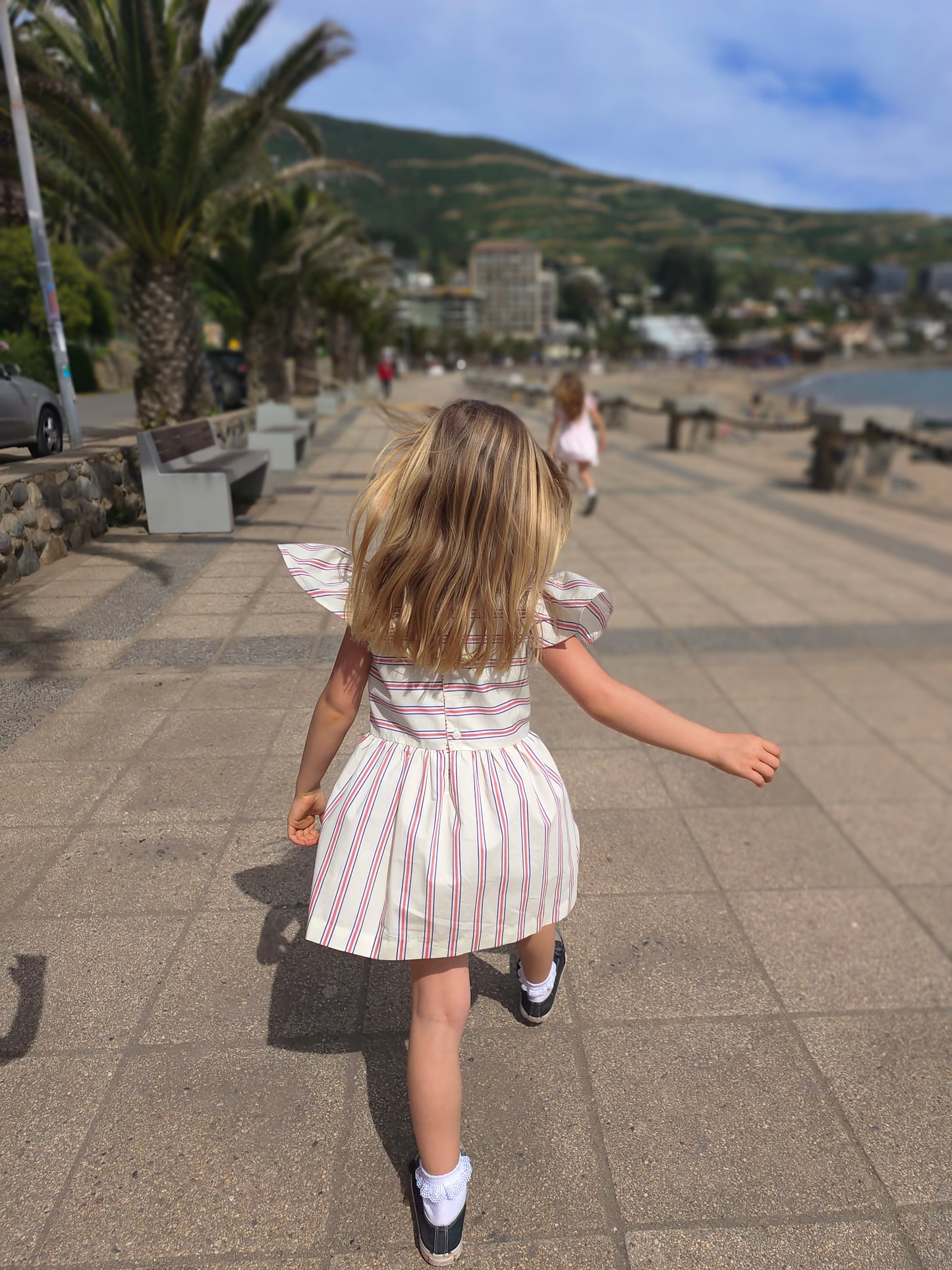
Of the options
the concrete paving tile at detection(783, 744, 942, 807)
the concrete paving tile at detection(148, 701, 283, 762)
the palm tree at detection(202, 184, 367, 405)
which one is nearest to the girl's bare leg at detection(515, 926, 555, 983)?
the concrete paving tile at detection(148, 701, 283, 762)

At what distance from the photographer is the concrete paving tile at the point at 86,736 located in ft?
9.97

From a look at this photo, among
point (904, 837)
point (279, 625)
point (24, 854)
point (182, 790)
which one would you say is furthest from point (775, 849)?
point (24, 854)

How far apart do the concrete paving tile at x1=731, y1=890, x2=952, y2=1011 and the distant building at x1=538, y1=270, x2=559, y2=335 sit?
630ft

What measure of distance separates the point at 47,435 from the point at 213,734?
13.5 feet

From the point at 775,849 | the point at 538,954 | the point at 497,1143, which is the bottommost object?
the point at 775,849

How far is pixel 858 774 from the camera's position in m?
3.97

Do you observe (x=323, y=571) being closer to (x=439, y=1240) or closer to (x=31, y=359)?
(x=439, y=1240)

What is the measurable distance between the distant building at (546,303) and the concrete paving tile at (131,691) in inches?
7527

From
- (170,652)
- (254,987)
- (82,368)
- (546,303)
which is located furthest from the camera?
(546,303)

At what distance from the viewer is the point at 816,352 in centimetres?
14888

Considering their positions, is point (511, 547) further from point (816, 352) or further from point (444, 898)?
point (816, 352)

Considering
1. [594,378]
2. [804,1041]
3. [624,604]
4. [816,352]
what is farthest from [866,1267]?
[816,352]

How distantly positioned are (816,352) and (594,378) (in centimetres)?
6691

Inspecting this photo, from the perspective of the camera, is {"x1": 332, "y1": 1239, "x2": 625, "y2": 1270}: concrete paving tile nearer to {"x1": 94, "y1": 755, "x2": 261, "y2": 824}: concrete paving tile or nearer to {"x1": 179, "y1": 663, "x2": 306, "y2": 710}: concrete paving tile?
{"x1": 94, "y1": 755, "x2": 261, "y2": 824}: concrete paving tile
